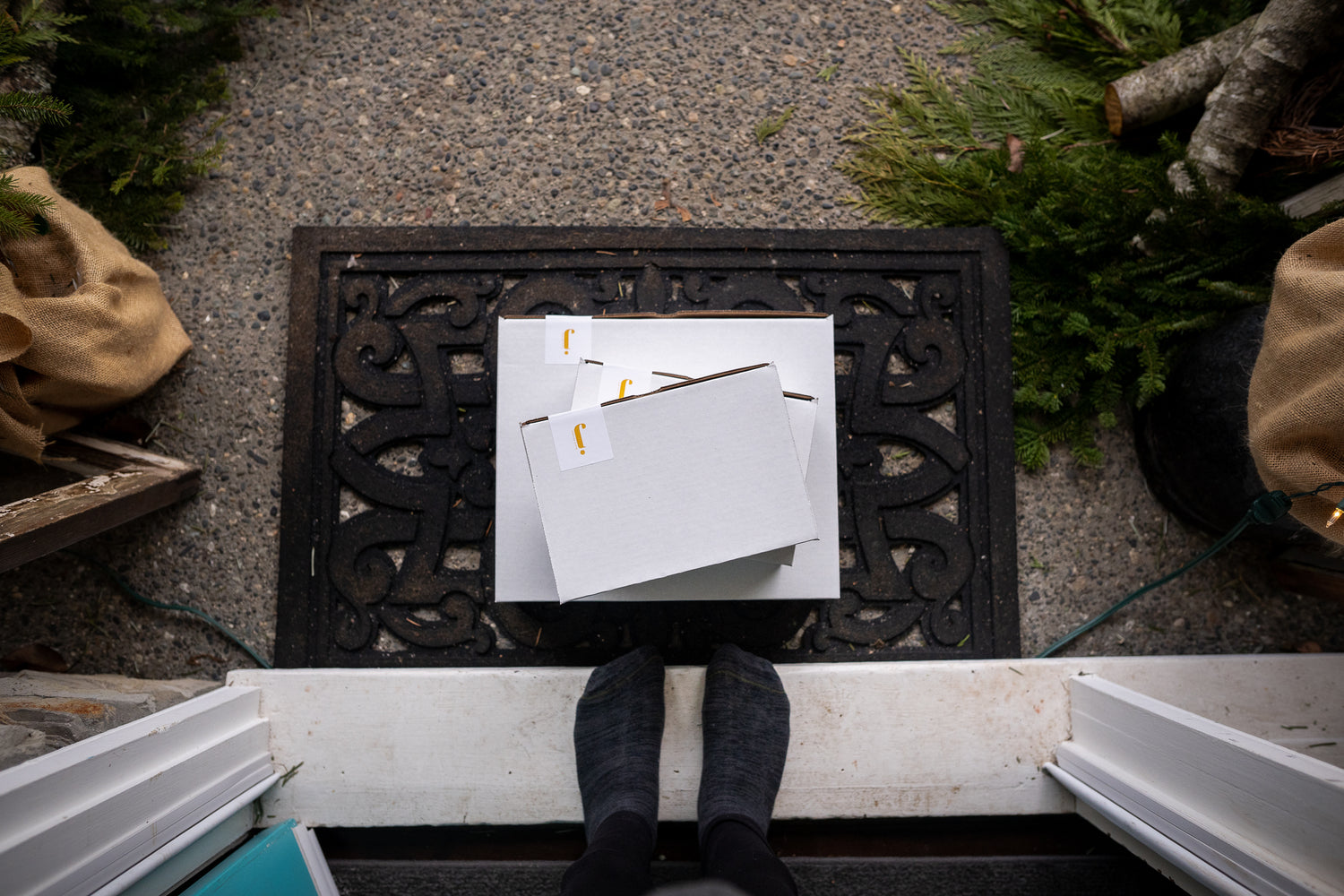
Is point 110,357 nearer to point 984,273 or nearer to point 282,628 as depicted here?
point 282,628

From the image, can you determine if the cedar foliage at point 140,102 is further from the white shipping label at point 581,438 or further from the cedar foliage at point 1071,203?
the cedar foliage at point 1071,203

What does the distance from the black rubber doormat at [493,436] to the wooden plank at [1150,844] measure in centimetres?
23

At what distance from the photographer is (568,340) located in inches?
36.9

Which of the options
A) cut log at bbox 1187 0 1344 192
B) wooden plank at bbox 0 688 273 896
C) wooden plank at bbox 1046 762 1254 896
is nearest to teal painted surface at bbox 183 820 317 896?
wooden plank at bbox 0 688 273 896

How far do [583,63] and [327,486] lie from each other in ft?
3.05

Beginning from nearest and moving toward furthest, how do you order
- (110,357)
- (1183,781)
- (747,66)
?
(1183,781), (110,357), (747,66)

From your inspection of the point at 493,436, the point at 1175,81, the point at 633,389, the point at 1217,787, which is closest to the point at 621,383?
the point at 633,389

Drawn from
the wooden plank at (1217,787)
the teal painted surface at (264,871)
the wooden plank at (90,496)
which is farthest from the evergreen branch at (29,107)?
the wooden plank at (1217,787)

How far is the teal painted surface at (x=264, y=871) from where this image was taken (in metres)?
0.88

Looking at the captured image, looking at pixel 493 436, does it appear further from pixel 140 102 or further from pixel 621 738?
pixel 140 102

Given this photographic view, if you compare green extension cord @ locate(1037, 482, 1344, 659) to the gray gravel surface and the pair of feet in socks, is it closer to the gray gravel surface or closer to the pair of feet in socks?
the gray gravel surface


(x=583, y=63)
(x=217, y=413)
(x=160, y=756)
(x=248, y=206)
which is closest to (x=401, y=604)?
(x=160, y=756)

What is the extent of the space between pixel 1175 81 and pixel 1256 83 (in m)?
0.12

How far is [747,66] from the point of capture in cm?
130
